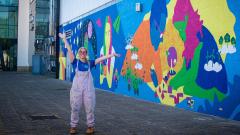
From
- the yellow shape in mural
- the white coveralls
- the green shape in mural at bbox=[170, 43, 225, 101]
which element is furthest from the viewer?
the yellow shape in mural

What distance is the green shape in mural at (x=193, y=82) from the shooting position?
11.7 metres

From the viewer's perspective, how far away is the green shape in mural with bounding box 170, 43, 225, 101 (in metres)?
11.7

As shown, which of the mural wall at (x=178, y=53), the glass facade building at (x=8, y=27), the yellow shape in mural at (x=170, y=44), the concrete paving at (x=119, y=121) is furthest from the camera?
the glass facade building at (x=8, y=27)

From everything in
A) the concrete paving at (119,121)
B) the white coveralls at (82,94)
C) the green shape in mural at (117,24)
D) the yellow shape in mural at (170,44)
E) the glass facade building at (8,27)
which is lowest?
the concrete paving at (119,121)

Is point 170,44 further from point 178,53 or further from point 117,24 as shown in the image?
point 117,24

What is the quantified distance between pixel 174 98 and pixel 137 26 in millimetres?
4235

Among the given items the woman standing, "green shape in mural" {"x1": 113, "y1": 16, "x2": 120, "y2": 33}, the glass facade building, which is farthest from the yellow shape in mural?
the glass facade building

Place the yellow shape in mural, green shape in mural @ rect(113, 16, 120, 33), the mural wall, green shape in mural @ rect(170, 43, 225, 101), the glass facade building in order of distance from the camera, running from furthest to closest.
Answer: the glass facade building < green shape in mural @ rect(113, 16, 120, 33) < the yellow shape in mural < green shape in mural @ rect(170, 43, 225, 101) < the mural wall

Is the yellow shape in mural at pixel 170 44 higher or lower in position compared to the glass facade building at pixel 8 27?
lower

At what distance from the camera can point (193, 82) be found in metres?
12.6

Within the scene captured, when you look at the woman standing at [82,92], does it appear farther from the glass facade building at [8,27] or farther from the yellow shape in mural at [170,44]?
the glass facade building at [8,27]

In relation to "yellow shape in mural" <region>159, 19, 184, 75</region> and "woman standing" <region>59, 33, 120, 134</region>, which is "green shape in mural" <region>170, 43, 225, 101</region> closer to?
"yellow shape in mural" <region>159, 19, 184, 75</region>

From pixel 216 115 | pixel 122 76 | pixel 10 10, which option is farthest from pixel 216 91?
pixel 10 10

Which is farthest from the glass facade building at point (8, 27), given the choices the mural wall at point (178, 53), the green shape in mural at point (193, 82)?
the green shape in mural at point (193, 82)
